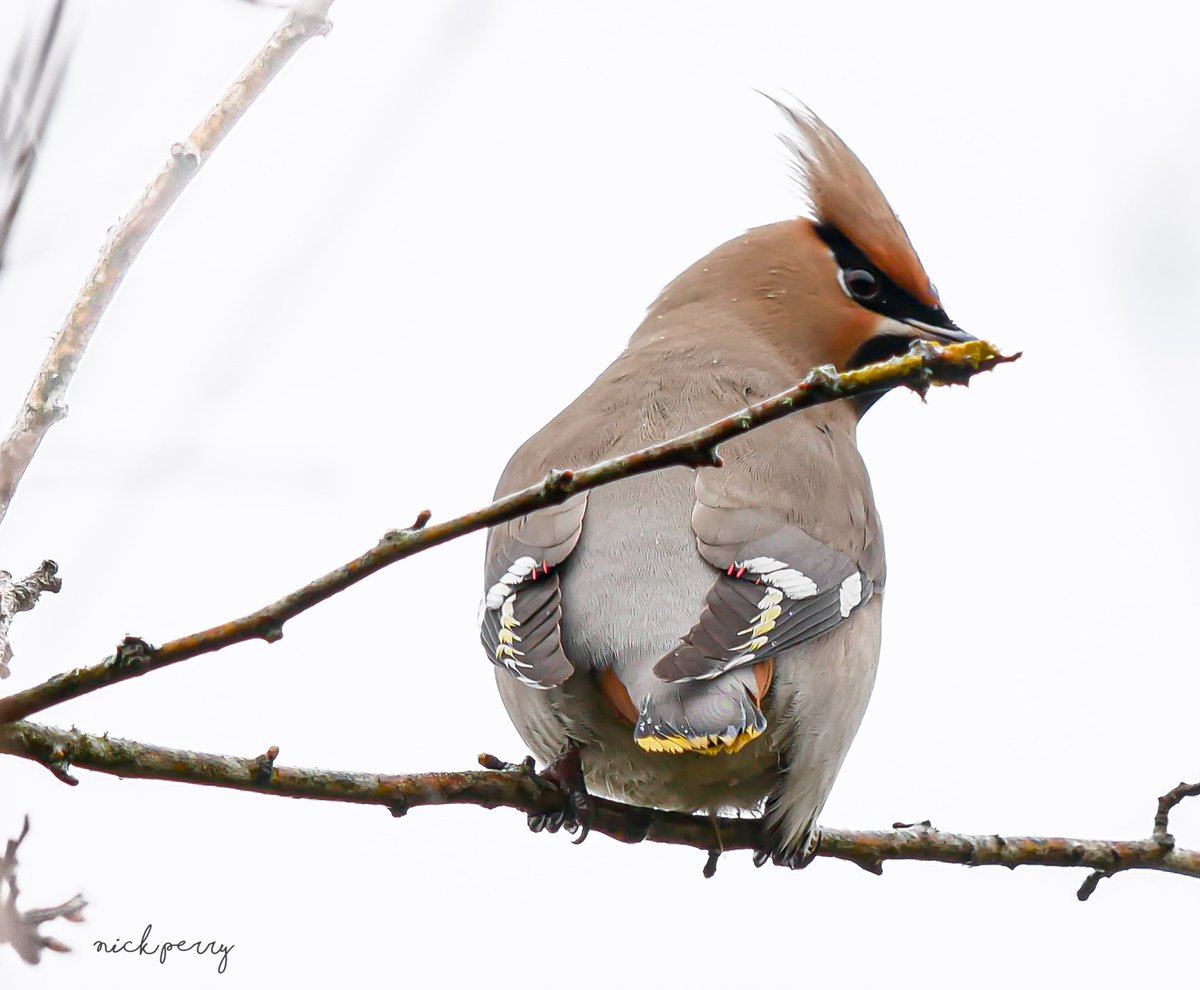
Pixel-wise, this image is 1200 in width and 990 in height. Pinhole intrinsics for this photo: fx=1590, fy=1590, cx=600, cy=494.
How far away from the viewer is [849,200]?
17.5 feet

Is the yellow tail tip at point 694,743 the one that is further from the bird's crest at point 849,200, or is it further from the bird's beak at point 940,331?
the bird's crest at point 849,200

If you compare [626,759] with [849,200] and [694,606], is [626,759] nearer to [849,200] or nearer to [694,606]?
[694,606]

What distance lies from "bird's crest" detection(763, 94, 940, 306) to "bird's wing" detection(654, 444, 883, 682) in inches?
Answer: 47.2

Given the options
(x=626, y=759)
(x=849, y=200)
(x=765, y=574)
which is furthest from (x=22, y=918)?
(x=849, y=200)

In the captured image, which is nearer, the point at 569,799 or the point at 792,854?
the point at 569,799

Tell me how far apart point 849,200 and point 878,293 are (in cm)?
35

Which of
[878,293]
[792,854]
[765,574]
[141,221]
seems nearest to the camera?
[141,221]

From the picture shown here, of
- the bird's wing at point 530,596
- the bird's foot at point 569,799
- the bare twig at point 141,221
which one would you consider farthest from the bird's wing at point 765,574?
the bare twig at point 141,221

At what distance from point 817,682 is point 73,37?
239 centimetres

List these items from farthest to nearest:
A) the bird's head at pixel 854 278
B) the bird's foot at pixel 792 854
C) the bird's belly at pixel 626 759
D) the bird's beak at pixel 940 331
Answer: the bird's head at pixel 854 278, the bird's beak at pixel 940 331, the bird's foot at pixel 792 854, the bird's belly at pixel 626 759

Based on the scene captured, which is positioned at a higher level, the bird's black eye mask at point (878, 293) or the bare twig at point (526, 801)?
the bird's black eye mask at point (878, 293)

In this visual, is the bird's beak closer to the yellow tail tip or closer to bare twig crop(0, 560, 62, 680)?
the yellow tail tip

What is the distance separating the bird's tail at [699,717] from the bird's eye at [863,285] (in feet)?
7.45

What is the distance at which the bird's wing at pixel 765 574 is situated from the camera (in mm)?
3309
